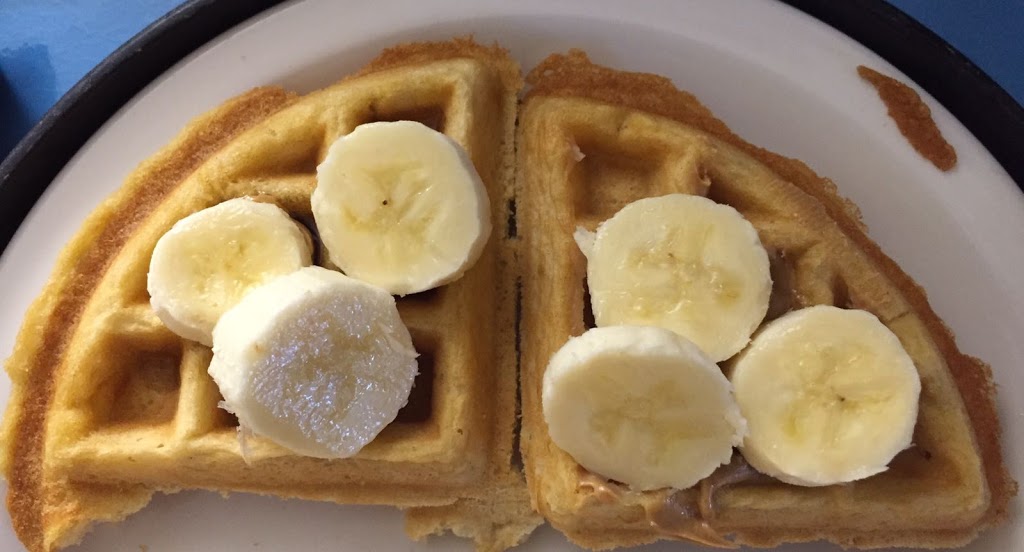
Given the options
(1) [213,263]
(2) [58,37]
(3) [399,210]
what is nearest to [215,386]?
(1) [213,263]

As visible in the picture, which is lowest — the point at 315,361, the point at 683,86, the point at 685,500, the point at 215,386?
the point at 215,386

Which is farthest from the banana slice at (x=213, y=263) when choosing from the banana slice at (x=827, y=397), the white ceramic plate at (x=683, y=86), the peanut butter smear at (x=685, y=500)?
the banana slice at (x=827, y=397)

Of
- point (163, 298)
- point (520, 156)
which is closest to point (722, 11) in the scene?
point (520, 156)

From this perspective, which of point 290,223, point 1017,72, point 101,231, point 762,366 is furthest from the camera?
point 1017,72

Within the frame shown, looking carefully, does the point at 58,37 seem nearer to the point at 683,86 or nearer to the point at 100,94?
the point at 100,94

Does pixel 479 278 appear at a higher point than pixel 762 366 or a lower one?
lower

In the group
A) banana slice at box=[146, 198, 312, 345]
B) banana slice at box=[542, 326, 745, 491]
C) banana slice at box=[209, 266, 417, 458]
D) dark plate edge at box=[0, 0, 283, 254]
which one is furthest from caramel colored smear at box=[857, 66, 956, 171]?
dark plate edge at box=[0, 0, 283, 254]

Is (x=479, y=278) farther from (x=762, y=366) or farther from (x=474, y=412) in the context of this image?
(x=762, y=366)
